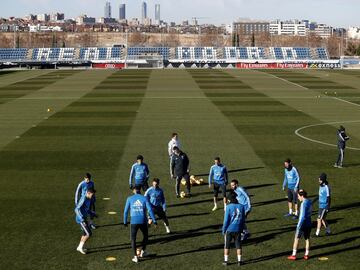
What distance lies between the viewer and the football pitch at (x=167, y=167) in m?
17.4

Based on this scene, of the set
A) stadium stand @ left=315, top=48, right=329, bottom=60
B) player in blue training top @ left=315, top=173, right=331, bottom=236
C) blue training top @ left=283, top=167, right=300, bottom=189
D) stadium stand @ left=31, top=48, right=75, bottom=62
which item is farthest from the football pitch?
stadium stand @ left=315, top=48, right=329, bottom=60

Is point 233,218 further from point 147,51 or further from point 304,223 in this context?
point 147,51

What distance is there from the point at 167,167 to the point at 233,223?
12574 mm

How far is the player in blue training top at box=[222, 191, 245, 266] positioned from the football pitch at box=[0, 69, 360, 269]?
0.52 meters

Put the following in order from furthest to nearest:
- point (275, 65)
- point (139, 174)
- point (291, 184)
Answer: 1. point (275, 65)
2. point (139, 174)
3. point (291, 184)

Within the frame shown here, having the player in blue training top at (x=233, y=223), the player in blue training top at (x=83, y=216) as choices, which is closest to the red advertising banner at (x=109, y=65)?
the player in blue training top at (x=83, y=216)

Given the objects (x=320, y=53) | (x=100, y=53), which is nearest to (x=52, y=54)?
(x=100, y=53)

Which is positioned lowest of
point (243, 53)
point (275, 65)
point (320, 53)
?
point (275, 65)

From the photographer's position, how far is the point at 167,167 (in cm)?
2872

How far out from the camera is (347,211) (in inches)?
845

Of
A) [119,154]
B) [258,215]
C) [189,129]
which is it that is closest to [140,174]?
[258,215]

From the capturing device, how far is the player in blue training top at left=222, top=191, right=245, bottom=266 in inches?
640

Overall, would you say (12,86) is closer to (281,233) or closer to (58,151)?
(58,151)

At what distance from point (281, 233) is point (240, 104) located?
38.1m
